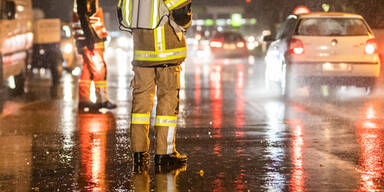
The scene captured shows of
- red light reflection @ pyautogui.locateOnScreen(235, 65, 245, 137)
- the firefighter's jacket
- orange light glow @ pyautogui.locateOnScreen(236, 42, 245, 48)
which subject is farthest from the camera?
orange light glow @ pyautogui.locateOnScreen(236, 42, 245, 48)

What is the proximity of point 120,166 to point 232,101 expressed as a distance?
7.10m

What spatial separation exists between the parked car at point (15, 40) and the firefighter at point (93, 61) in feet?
6.77

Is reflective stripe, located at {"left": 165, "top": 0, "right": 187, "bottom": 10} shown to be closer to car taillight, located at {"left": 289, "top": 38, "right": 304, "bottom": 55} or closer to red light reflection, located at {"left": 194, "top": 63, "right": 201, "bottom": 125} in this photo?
red light reflection, located at {"left": 194, "top": 63, "right": 201, "bottom": 125}

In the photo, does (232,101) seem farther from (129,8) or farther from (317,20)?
(129,8)

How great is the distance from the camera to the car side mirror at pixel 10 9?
14.8m

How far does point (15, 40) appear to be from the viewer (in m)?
15.7

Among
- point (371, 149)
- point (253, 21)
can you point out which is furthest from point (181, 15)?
point (253, 21)

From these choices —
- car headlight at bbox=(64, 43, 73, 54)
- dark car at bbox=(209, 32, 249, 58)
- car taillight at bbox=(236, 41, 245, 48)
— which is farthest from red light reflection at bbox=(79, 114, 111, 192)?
car taillight at bbox=(236, 41, 245, 48)

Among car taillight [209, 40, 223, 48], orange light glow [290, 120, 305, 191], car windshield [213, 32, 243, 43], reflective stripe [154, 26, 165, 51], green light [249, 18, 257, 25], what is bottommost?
orange light glow [290, 120, 305, 191]

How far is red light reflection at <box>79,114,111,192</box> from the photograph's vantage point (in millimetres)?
6815

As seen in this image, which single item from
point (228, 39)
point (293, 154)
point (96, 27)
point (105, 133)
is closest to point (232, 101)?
point (96, 27)

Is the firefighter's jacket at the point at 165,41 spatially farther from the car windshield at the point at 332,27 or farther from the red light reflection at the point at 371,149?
the car windshield at the point at 332,27

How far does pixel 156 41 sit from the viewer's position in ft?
24.7

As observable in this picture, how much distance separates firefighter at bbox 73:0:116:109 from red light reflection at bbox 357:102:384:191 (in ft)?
12.6
